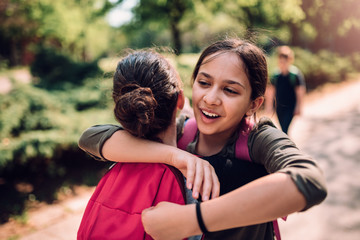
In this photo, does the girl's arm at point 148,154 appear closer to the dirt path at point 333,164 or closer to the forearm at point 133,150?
the forearm at point 133,150

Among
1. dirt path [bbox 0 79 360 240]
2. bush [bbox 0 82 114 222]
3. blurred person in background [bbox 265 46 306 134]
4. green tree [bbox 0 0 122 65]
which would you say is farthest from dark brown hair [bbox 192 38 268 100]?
green tree [bbox 0 0 122 65]

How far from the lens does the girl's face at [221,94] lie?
4.32ft

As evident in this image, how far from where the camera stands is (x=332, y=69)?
13.7 metres

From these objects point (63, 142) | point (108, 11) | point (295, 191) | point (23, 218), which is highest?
point (108, 11)

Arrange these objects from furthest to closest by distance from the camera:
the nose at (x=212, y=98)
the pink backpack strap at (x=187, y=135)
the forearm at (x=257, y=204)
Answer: the pink backpack strap at (x=187, y=135) → the nose at (x=212, y=98) → the forearm at (x=257, y=204)

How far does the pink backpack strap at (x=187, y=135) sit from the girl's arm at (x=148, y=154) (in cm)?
37

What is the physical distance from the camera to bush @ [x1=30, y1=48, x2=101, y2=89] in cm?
764

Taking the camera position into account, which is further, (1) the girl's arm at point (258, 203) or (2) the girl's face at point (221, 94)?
(2) the girl's face at point (221, 94)

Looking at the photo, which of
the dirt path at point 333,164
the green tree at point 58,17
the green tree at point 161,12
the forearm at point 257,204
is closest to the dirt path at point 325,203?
the dirt path at point 333,164

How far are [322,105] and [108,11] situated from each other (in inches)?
319

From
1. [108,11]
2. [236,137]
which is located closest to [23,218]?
[236,137]

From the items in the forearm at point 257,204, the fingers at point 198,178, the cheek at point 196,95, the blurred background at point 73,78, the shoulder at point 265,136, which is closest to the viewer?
the forearm at point 257,204

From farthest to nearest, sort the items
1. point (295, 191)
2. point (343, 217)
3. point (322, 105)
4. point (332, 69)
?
point (332, 69)
point (322, 105)
point (343, 217)
point (295, 191)

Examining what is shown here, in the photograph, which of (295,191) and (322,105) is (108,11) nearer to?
(322,105)
